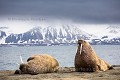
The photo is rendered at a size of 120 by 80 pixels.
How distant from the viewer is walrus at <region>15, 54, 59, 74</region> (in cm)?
1744

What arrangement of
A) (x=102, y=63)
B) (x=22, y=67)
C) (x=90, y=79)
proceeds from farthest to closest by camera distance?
(x=102, y=63) < (x=22, y=67) < (x=90, y=79)

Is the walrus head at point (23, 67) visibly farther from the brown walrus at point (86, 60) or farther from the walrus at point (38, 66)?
the brown walrus at point (86, 60)

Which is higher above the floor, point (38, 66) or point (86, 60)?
point (86, 60)

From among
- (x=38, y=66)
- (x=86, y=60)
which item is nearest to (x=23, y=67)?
(x=38, y=66)

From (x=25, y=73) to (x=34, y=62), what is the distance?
677 mm

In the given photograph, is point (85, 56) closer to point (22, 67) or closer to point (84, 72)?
point (84, 72)

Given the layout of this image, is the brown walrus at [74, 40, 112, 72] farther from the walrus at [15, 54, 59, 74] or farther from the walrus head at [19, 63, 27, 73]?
the walrus head at [19, 63, 27, 73]

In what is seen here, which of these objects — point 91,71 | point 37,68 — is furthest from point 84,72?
point 37,68

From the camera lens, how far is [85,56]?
60.7ft

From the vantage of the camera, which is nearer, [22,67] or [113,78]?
[113,78]

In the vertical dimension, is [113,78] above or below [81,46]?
below

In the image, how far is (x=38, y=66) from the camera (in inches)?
695

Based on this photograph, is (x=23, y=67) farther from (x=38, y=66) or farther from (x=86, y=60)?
(x=86, y=60)

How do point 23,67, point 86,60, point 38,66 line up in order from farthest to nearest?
point 86,60 → point 38,66 → point 23,67
